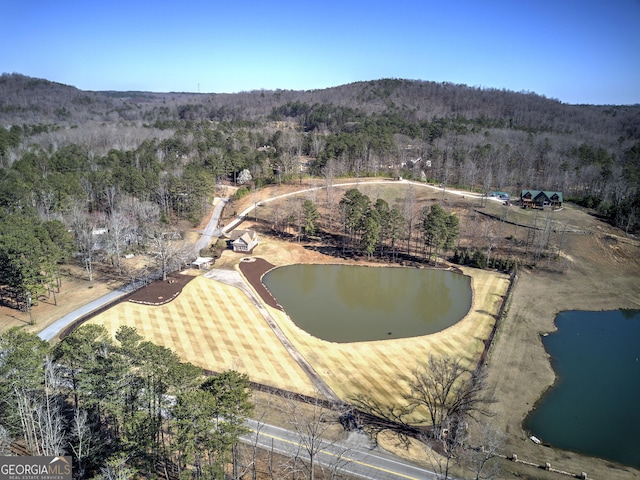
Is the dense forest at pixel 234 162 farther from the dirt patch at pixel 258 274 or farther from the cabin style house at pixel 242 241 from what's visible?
the dirt patch at pixel 258 274

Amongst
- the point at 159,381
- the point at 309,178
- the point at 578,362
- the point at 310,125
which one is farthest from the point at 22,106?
the point at 578,362

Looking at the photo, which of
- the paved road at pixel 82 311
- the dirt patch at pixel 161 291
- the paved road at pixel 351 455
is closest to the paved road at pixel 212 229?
the paved road at pixel 82 311

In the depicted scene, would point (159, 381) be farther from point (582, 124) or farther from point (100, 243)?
point (582, 124)

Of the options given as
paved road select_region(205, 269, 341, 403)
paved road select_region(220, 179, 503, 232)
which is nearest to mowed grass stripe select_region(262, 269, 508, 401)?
paved road select_region(205, 269, 341, 403)

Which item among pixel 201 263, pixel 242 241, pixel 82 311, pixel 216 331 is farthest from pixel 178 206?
pixel 216 331

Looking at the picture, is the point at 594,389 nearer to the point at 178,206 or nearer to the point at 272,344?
the point at 272,344

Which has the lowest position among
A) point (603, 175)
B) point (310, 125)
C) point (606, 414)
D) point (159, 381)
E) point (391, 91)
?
point (606, 414)

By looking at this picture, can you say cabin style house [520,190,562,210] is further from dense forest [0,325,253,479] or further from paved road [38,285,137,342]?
dense forest [0,325,253,479]
